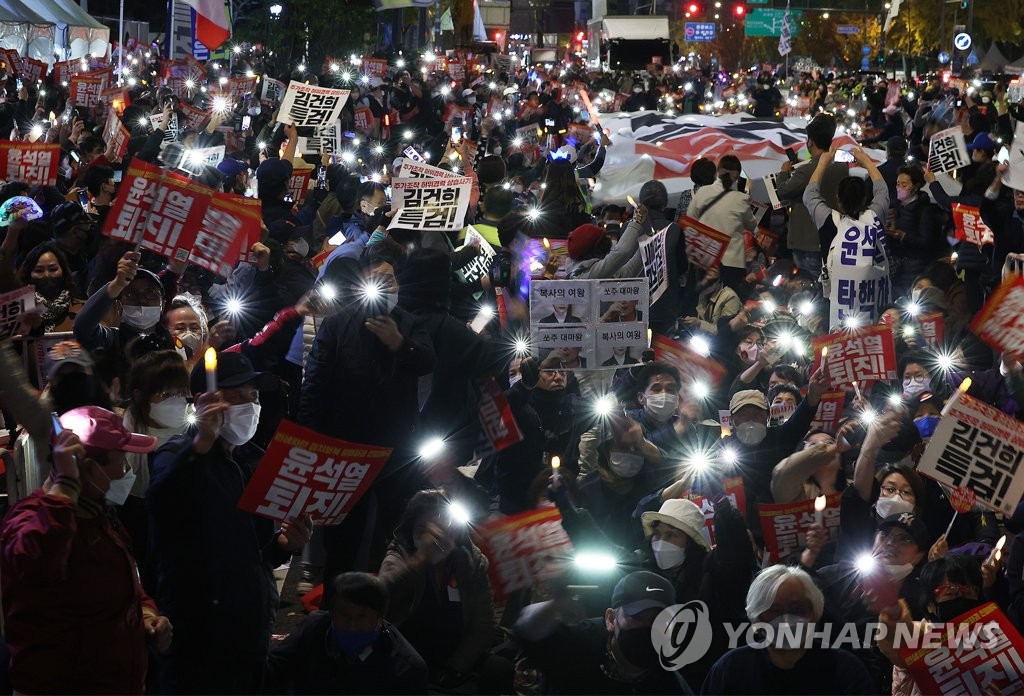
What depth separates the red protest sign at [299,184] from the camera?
14265 millimetres

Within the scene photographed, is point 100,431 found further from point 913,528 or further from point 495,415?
point 913,528

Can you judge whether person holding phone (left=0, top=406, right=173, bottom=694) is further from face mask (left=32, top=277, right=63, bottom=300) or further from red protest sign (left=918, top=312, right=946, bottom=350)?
red protest sign (left=918, top=312, right=946, bottom=350)

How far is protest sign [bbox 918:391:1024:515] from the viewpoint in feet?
19.7

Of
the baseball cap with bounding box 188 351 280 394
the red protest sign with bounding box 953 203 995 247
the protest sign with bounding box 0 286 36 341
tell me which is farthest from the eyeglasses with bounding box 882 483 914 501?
the red protest sign with bounding box 953 203 995 247

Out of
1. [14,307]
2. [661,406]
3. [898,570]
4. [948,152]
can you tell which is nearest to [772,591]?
[898,570]

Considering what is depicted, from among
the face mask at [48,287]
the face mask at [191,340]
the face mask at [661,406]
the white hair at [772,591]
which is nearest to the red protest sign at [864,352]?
the face mask at [661,406]

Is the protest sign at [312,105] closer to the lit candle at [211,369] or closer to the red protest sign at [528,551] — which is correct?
the red protest sign at [528,551]

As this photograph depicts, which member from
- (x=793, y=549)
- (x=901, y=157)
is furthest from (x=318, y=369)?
(x=901, y=157)

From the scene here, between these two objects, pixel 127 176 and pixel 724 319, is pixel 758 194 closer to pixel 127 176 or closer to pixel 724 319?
pixel 724 319

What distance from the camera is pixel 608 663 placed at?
5387mm

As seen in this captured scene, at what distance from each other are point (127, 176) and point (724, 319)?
4.20 m

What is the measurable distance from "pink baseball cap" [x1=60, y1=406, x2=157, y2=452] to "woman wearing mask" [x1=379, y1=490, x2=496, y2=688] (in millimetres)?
1441

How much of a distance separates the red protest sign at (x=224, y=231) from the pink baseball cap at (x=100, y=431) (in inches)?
115

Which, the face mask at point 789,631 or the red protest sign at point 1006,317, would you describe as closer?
the face mask at point 789,631
